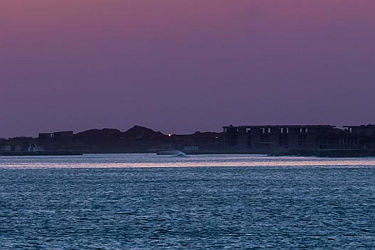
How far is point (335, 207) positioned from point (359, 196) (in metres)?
12.1

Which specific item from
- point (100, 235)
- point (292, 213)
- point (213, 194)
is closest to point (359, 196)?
point (213, 194)

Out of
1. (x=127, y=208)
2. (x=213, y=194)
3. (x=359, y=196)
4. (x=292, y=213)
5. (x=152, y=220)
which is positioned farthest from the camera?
(x=213, y=194)

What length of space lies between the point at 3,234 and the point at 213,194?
35.2 m

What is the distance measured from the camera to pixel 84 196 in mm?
82312

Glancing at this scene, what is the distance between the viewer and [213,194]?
84500 millimetres

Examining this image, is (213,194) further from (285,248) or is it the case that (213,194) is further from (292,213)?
(285,248)

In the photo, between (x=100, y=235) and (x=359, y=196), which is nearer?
(x=100, y=235)

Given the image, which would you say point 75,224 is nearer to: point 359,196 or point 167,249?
point 167,249

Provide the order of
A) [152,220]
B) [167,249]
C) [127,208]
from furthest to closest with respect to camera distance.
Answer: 1. [127,208]
2. [152,220]
3. [167,249]

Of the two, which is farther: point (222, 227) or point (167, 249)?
point (222, 227)

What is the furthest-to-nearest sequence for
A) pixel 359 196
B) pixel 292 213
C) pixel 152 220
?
pixel 359 196 < pixel 292 213 < pixel 152 220

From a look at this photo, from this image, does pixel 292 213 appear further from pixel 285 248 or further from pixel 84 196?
pixel 84 196

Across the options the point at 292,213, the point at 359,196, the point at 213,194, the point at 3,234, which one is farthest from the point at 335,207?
the point at 3,234

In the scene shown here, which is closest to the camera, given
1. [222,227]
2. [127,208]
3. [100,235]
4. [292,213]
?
[100,235]
